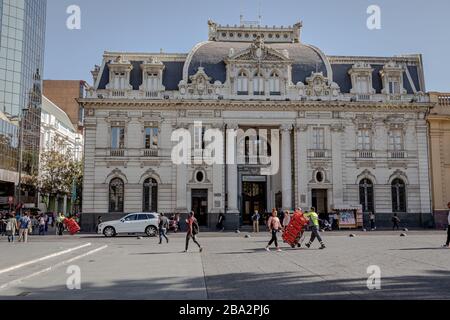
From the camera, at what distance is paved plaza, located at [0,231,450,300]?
991 cm

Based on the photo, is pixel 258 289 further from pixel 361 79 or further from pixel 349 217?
pixel 361 79

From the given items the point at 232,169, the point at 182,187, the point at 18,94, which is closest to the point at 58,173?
the point at 18,94

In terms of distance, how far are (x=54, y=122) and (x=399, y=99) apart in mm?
54425

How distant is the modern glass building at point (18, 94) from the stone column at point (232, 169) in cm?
3024

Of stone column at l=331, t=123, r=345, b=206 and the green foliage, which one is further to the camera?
the green foliage

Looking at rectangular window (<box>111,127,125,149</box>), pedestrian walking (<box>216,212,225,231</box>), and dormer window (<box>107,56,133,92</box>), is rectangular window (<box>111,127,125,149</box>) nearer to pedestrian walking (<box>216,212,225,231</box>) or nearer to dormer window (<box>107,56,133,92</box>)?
dormer window (<box>107,56,133,92</box>)

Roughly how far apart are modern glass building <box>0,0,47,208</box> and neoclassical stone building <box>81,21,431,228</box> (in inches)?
877

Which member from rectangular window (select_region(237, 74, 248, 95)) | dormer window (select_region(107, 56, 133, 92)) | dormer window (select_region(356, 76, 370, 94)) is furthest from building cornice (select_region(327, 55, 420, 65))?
dormer window (select_region(107, 56, 133, 92))

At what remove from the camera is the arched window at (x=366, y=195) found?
1688 inches

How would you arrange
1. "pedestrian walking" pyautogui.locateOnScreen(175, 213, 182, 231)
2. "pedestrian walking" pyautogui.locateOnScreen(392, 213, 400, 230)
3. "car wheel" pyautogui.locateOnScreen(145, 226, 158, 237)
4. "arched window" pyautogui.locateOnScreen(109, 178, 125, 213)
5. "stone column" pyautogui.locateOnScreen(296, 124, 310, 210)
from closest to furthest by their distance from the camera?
"car wheel" pyautogui.locateOnScreen(145, 226, 158, 237) < "pedestrian walking" pyautogui.locateOnScreen(392, 213, 400, 230) < "pedestrian walking" pyautogui.locateOnScreen(175, 213, 182, 231) < "arched window" pyautogui.locateOnScreen(109, 178, 125, 213) < "stone column" pyautogui.locateOnScreen(296, 124, 310, 210)

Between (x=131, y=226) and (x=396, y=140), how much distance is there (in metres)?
25.6

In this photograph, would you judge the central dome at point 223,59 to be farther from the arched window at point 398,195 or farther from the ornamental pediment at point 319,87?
the arched window at point 398,195

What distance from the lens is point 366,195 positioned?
141 ft
